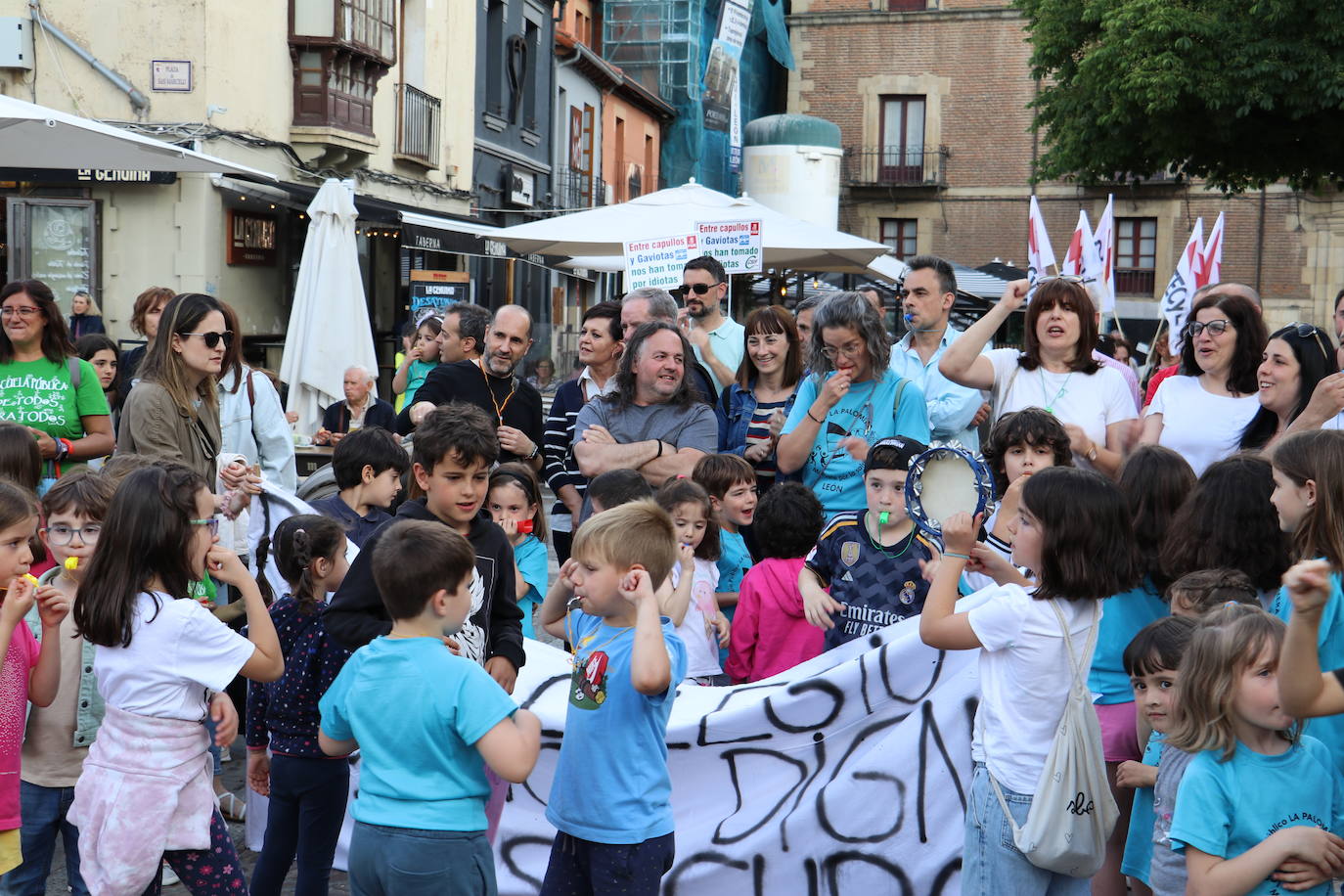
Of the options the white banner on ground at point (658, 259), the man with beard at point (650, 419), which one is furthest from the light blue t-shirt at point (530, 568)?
the white banner on ground at point (658, 259)

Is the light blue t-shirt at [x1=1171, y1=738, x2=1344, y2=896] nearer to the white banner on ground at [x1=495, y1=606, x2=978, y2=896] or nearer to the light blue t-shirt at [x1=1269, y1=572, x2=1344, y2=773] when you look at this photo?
the light blue t-shirt at [x1=1269, y1=572, x2=1344, y2=773]

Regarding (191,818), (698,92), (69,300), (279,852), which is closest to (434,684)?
(191,818)

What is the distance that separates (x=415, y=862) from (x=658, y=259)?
630cm

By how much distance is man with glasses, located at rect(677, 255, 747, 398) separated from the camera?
680cm

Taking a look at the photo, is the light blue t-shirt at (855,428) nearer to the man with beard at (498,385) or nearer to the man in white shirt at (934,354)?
the man in white shirt at (934,354)

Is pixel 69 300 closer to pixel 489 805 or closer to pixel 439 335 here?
pixel 439 335

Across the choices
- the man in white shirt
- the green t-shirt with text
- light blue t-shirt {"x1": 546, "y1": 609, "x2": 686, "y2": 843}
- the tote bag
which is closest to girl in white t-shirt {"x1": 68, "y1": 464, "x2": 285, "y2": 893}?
light blue t-shirt {"x1": 546, "y1": 609, "x2": 686, "y2": 843}

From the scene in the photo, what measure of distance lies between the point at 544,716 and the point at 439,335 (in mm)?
4873

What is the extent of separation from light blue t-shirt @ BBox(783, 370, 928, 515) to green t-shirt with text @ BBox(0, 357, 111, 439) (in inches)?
118

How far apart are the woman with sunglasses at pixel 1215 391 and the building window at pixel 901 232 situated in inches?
1493

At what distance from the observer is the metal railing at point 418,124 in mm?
21312

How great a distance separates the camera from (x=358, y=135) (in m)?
18.9

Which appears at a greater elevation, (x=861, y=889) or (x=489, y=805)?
(x=489, y=805)

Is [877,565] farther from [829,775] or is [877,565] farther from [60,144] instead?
[60,144]
